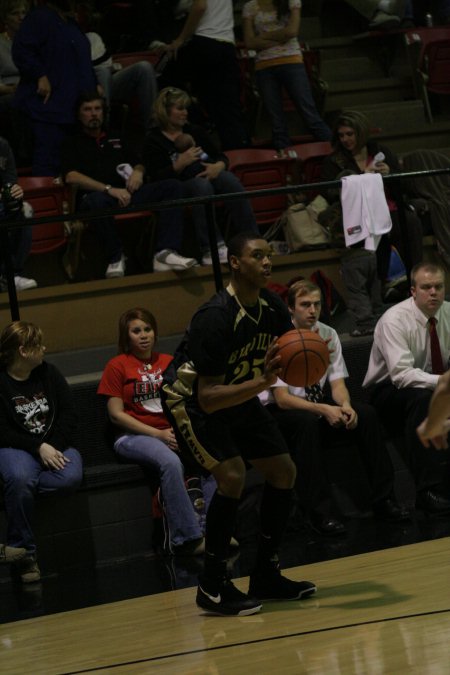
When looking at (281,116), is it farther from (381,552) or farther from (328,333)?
(381,552)

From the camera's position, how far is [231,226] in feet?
26.8

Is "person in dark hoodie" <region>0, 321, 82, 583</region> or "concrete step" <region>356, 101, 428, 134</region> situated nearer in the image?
"person in dark hoodie" <region>0, 321, 82, 583</region>

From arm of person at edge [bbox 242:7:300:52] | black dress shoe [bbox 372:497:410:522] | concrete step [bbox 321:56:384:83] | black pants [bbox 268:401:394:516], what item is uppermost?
arm of person at edge [bbox 242:7:300:52]

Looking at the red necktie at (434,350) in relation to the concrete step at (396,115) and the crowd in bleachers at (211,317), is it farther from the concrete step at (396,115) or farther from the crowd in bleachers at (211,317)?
the concrete step at (396,115)

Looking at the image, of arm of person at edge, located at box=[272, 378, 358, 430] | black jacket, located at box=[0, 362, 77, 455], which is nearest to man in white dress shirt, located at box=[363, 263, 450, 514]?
arm of person at edge, located at box=[272, 378, 358, 430]

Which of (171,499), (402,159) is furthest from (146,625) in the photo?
(402,159)

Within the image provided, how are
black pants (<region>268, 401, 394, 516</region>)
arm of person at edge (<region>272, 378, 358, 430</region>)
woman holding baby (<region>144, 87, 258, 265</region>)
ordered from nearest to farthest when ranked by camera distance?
black pants (<region>268, 401, 394, 516</region>) → arm of person at edge (<region>272, 378, 358, 430</region>) → woman holding baby (<region>144, 87, 258, 265</region>)

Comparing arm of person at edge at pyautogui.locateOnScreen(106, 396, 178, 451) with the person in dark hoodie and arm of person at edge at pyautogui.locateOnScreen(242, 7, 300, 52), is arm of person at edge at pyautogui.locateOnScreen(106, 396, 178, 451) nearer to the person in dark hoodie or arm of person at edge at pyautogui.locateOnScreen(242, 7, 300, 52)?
the person in dark hoodie

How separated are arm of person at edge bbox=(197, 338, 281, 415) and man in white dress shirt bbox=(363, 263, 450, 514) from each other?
1935 mm

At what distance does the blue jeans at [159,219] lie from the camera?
7688mm

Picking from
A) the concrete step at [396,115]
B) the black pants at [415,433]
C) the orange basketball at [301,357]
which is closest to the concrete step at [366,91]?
the concrete step at [396,115]

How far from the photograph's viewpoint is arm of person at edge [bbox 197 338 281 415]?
477cm

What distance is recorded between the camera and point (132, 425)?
6.67 metres

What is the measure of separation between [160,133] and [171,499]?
9.86 feet
